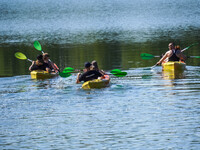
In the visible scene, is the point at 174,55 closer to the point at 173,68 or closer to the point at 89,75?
the point at 173,68

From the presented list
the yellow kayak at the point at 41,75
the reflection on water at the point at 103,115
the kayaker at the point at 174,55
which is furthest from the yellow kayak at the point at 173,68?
the yellow kayak at the point at 41,75

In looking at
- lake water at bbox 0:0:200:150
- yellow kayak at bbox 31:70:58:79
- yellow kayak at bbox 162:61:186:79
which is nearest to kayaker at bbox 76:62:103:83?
lake water at bbox 0:0:200:150

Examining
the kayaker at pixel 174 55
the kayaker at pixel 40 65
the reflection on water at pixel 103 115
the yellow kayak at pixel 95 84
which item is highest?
the kayaker at pixel 174 55

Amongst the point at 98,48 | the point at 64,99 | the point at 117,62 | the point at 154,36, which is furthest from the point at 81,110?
the point at 154,36

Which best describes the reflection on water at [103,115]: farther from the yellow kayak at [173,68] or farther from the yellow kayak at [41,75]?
the yellow kayak at [173,68]

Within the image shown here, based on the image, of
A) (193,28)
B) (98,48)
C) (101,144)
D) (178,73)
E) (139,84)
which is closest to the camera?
(101,144)

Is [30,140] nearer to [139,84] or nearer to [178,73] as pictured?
[139,84]

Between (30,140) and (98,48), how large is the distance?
26.1 metres

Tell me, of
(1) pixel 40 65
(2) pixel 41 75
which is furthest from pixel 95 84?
(1) pixel 40 65

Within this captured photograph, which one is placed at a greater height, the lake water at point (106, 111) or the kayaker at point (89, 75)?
the kayaker at point (89, 75)

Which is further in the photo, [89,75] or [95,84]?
[89,75]

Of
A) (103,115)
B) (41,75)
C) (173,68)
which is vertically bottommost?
(103,115)

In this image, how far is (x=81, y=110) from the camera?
48.2ft

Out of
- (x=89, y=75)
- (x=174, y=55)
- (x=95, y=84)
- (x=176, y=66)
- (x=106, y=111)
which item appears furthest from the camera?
(x=174, y=55)
